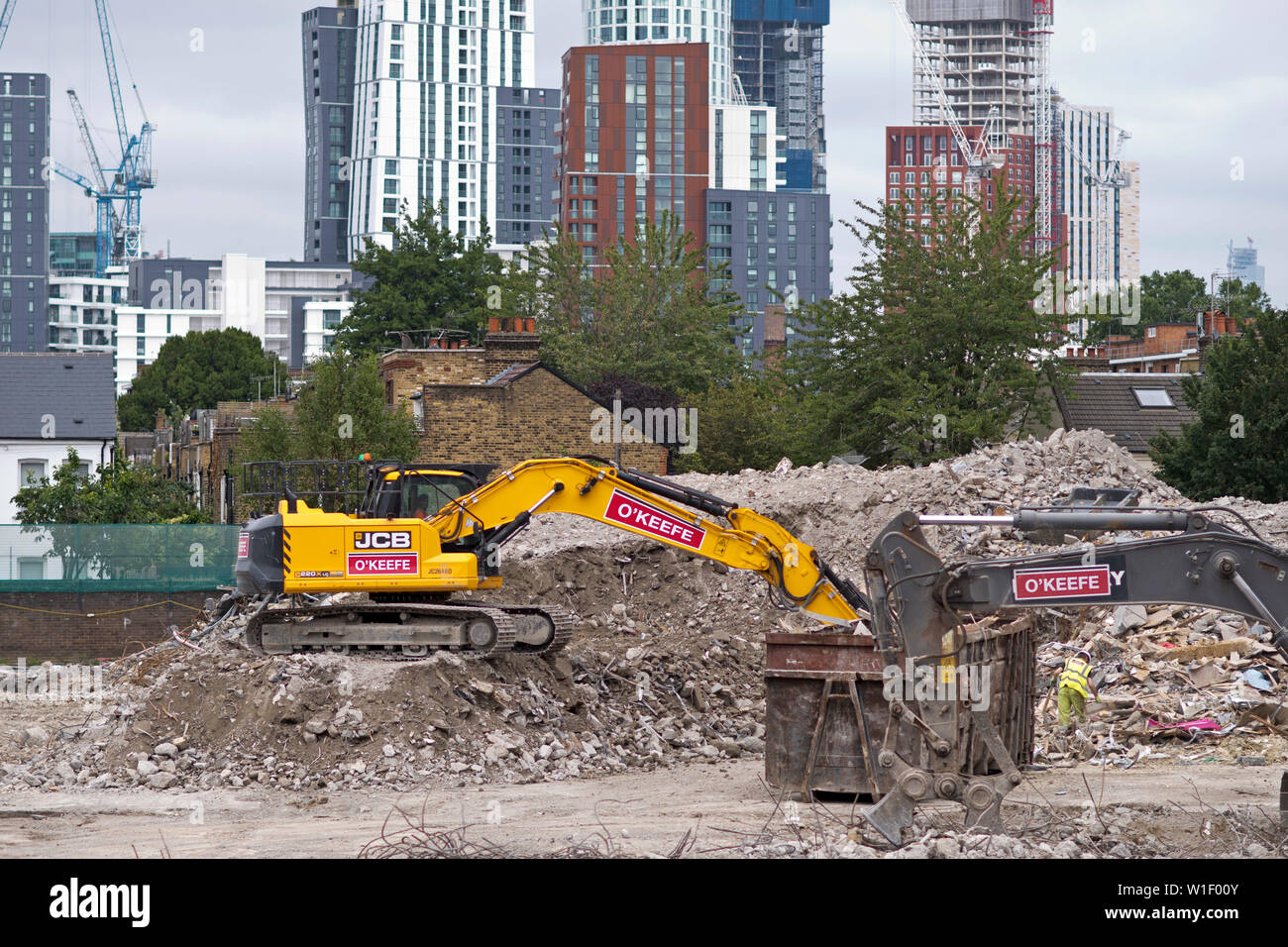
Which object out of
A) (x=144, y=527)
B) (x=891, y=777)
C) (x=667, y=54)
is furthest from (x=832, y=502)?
(x=667, y=54)

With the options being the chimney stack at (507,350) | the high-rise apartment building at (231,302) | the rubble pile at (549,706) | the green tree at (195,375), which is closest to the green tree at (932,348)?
the chimney stack at (507,350)

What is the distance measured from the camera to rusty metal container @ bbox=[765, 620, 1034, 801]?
44.4 ft

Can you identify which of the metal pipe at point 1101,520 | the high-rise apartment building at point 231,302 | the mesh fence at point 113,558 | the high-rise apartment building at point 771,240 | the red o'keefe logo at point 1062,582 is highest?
the high-rise apartment building at point 771,240

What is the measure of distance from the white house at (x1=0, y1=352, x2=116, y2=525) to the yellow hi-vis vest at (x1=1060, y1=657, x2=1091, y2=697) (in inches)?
1322

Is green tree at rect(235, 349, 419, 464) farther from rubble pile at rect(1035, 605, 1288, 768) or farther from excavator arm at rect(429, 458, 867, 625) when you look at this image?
rubble pile at rect(1035, 605, 1288, 768)

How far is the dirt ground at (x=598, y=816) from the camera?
11727 millimetres

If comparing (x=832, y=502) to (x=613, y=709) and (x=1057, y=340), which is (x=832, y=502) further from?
(x=1057, y=340)

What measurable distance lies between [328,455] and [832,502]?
44.9 ft

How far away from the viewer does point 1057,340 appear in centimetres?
3562

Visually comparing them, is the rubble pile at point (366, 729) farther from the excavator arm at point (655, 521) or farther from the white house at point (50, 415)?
the white house at point (50, 415)

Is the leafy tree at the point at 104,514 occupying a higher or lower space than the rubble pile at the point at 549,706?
higher

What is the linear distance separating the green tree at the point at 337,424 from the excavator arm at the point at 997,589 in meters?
24.5

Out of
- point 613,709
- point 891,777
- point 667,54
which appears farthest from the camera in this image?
point 667,54

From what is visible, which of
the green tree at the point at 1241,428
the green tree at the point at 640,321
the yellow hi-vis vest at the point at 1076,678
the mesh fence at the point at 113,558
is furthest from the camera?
the green tree at the point at 640,321
